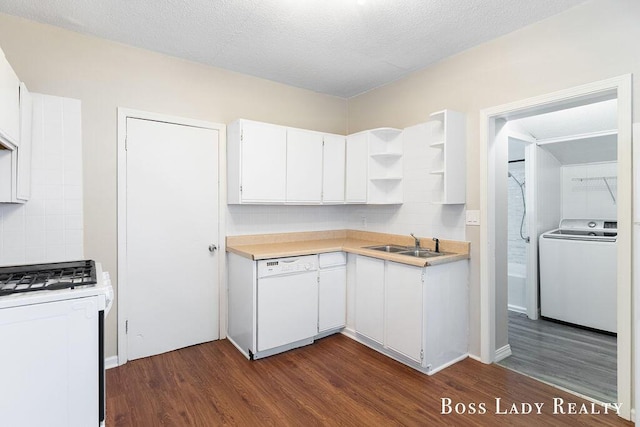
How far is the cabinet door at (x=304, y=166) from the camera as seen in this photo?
333 cm

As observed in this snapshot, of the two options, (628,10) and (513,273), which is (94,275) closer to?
(628,10)

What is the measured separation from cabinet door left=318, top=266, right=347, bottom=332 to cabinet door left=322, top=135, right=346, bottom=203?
815mm

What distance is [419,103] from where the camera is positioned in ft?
10.7

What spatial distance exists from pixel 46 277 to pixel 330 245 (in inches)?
88.7

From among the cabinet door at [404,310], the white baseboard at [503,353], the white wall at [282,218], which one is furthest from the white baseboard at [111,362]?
the white baseboard at [503,353]

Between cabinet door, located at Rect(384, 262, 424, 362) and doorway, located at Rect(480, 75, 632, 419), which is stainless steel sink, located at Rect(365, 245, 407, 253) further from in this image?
doorway, located at Rect(480, 75, 632, 419)

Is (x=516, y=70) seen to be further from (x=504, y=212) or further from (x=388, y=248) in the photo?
(x=388, y=248)

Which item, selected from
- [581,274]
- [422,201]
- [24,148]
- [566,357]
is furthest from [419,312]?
[24,148]

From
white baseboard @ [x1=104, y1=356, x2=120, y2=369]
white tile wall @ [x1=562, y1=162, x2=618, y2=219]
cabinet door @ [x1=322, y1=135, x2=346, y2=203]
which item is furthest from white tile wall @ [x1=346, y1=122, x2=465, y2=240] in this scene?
white baseboard @ [x1=104, y1=356, x2=120, y2=369]

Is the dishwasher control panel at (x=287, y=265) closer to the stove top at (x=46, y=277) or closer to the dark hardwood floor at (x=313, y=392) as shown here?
the dark hardwood floor at (x=313, y=392)

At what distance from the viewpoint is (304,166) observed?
342cm

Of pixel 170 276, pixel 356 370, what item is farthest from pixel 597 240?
pixel 170 276

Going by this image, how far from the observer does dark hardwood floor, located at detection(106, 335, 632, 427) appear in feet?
6.70

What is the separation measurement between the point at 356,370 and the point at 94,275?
6.46 feet
